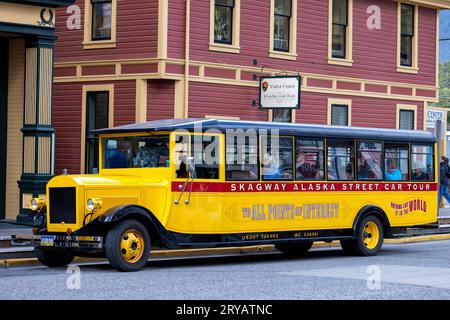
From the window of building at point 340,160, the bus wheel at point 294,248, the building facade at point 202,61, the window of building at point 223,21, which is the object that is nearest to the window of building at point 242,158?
the window of building at point 340,160

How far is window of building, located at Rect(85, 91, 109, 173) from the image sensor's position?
→ 27.2 metres

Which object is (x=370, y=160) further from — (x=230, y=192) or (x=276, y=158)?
(x=230, y=192)

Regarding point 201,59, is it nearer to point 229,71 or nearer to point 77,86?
point 229,71

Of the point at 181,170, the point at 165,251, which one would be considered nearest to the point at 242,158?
the point at 181,170

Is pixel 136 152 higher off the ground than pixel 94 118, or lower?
lower

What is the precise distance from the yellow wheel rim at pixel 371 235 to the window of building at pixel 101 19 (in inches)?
399

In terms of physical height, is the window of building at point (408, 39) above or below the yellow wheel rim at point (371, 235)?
above

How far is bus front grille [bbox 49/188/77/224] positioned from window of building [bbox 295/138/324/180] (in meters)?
4.56

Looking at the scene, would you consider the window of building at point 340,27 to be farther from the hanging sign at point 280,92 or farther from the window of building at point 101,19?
the window of building at point 101,19

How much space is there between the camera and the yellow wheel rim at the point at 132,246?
15.7 m

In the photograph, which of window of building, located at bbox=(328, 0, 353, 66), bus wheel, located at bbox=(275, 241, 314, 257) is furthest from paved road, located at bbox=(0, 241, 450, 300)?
window of building, located at bbox=(328, 0, 353, 66)

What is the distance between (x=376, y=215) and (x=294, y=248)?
1.74 m

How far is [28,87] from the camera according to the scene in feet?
74.5
